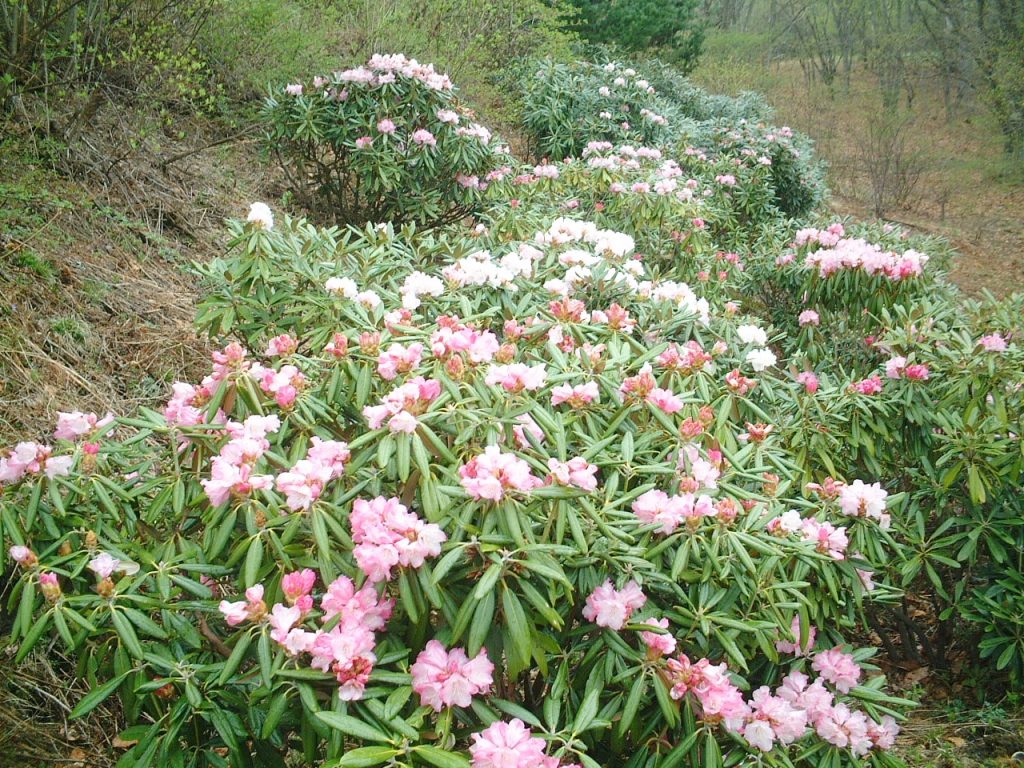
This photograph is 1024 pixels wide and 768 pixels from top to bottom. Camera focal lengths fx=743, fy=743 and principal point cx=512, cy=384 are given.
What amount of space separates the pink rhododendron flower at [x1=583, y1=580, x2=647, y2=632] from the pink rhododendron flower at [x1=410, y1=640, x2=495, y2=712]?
273mm

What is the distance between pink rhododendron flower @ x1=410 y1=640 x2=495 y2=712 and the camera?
1.34 m

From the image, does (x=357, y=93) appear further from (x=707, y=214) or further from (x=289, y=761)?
(x=289, y=761)

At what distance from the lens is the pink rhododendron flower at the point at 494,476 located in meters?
1.43

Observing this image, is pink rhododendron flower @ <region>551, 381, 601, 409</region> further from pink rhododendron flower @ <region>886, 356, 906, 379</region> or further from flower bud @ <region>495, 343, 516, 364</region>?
pink rhododendron flower @ <region>886, 356, 906, 379</region>

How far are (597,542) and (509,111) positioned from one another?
9.26 metres

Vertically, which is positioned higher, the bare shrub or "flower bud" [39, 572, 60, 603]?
"flower bud" [39, 572, 60, 603]

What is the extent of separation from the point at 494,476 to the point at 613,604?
373mm

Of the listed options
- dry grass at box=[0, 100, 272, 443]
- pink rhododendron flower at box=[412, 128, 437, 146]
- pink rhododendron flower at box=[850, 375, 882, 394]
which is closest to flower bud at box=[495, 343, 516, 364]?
pink rhododendron flower at box=[850, 375, 882, 394]

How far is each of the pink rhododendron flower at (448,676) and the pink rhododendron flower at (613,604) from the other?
27 centimetres

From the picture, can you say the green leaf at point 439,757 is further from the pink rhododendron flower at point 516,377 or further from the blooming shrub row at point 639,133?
the blooming shrub row at point 639,133

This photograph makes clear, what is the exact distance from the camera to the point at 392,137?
203 inches

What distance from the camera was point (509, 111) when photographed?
9969mm

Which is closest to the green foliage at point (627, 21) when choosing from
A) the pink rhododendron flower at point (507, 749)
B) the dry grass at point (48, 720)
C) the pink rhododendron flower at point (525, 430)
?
the pink rhododendron flower at point (525, 430)

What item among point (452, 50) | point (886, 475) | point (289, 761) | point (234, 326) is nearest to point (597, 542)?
point (289, 761)
